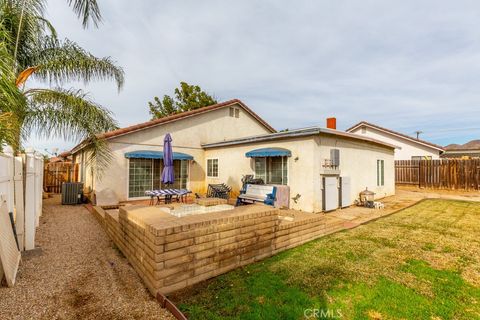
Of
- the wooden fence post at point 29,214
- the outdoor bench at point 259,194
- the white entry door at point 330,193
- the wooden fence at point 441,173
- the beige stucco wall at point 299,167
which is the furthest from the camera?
the wooden fence at point 441,173

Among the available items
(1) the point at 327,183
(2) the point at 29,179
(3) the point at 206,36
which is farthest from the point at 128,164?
(1) the point at 327,183

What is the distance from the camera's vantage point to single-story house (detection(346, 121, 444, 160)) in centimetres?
2252

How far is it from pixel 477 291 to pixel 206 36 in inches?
607

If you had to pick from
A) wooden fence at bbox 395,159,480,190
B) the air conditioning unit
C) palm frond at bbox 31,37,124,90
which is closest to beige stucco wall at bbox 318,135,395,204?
wooden fence at bbox 395,159,480,190

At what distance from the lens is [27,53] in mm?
8891

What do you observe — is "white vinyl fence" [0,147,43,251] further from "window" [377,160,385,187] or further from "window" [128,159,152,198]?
"window" [377,160,385,187]

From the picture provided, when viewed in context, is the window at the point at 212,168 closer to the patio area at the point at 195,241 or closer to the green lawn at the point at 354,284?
the patio area at the point at 195,241

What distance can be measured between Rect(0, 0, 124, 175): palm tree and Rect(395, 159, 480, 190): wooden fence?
23544 millimetres

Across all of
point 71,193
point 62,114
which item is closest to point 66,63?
point 62,114

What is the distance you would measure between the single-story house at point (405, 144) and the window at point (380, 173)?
26.0 ft

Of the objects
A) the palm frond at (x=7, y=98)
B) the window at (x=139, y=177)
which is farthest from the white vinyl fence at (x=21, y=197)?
the window at (x=139, y=177)

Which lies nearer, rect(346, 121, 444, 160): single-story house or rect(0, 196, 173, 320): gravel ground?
rect(0, 196, 173, 320): gravel ground

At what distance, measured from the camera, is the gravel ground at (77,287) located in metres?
3.31

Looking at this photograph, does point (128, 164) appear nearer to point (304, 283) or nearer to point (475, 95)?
point (304, 283)
